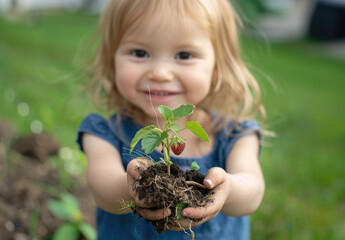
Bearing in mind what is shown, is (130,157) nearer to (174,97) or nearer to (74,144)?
(174,97)

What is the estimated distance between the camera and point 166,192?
1.26 meters

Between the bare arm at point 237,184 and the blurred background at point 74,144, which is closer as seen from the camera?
the bare arm at point 237,184

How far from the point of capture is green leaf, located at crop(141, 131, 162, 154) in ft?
4.27

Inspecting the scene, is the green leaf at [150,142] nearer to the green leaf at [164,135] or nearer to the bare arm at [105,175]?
the green leaf at [164,135]

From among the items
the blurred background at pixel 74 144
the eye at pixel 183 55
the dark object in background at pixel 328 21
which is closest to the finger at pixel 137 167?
the eye at pixel 183 55

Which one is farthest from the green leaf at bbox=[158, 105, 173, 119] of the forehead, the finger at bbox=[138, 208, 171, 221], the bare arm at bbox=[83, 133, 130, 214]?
the forehead

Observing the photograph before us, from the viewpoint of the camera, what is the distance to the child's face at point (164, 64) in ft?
5.99

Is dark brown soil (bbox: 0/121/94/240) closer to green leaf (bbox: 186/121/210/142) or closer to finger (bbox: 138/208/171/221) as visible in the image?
finger (bbox: 138/208/171/221)

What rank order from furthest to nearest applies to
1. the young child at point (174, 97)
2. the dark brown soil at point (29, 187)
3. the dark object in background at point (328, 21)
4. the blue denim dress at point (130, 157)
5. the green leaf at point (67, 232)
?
1. the dark object in background at point (328, 21)
2. the dark brown soil at point (29, 187)
3. the green leaf at point (67, 232)
4. the blue denim dress at point (130, 157)
5. the young child at point (174, 97)

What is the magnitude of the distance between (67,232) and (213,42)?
1.28 m

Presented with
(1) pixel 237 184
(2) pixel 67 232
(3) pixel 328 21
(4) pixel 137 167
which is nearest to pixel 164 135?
(4) pixel 137 167

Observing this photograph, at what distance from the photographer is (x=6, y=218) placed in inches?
106

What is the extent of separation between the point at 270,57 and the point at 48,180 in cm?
810

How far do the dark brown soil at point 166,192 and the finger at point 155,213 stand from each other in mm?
12
